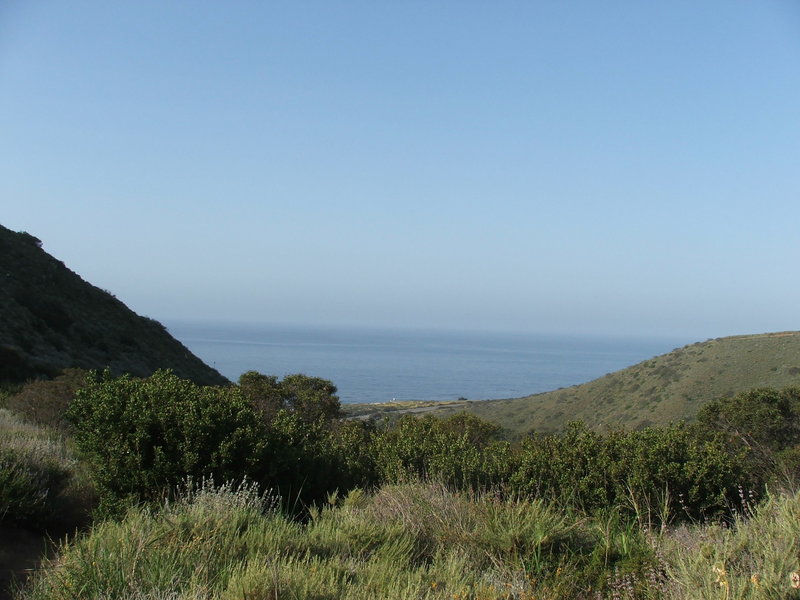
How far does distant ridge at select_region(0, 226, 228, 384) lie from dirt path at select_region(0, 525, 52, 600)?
604 inches

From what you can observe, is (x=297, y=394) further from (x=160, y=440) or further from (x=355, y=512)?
(x=355, y=512)

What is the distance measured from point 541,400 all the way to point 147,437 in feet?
142

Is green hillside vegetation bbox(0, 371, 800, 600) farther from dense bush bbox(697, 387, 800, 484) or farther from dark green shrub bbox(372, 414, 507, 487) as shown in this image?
dense bush bbox(697, 387, 800, 484)

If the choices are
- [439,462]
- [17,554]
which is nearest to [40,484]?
[17,554]

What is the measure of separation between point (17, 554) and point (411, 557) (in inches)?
131

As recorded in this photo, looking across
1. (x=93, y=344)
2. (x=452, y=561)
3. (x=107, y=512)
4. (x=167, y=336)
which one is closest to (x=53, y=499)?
(x=107, y=512)

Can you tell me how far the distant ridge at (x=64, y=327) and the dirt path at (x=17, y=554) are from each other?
15.3 meters

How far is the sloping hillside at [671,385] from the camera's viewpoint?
35.4 m

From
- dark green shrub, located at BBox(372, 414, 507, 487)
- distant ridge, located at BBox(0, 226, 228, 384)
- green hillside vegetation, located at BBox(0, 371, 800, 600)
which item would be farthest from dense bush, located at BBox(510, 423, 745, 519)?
distant ridge, located at BBox(0, 226, 228, 384)

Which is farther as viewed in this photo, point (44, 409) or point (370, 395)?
point (370, 395)

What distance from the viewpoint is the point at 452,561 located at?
4660 mm

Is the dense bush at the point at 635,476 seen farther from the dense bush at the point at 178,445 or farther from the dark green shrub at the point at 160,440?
the dark green shrub at the point at 160,440

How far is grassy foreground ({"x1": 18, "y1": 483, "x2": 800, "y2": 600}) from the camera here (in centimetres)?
388

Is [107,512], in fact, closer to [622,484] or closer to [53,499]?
[53,499]
